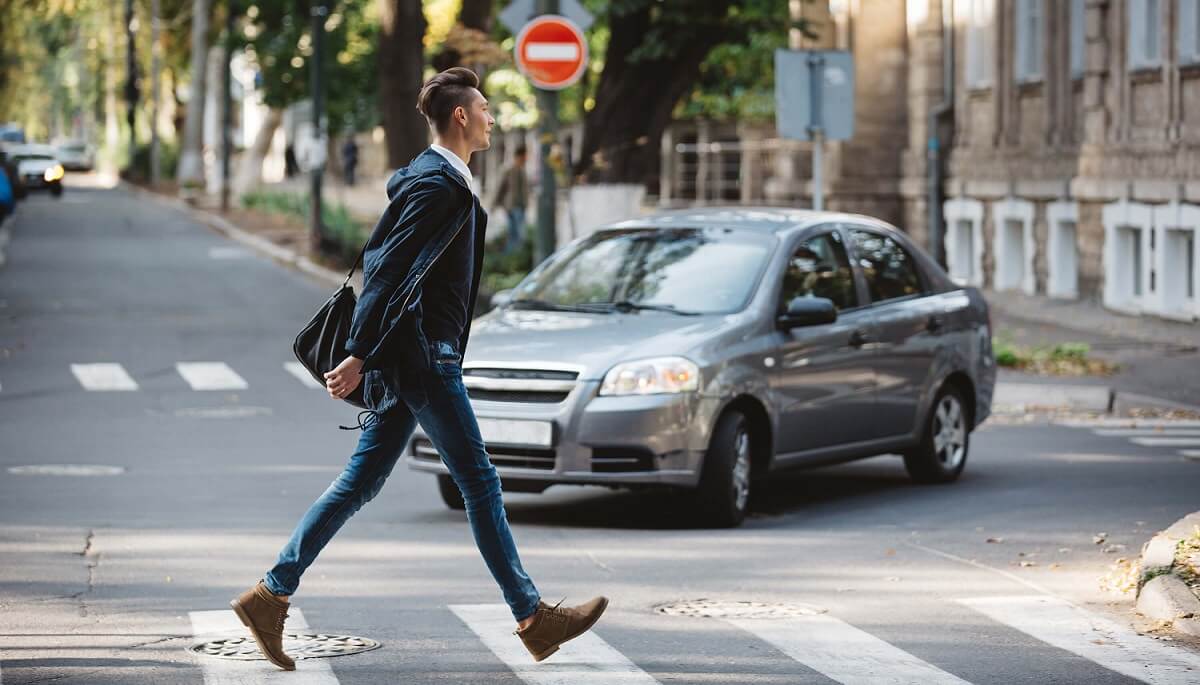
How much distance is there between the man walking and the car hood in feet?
12.0

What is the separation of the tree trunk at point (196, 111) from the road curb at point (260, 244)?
14.0 ft

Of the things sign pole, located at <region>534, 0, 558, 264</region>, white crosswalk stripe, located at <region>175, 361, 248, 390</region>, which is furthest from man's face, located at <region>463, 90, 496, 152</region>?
sign pole, located at <region>534, 0, 558, 264</region>

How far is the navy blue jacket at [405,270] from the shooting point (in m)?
7.00

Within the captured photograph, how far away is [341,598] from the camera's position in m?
8.91

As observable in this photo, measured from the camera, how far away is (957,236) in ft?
104

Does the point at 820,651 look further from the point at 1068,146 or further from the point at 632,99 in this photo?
the point at 632,99

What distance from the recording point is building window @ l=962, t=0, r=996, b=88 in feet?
102

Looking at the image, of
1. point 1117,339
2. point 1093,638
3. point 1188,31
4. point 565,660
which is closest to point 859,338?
point 1093,638

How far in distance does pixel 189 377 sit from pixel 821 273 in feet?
29.9

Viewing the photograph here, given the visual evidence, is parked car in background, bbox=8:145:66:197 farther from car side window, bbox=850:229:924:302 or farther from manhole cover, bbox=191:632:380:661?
manhole cover, bbox=191:632:380:661

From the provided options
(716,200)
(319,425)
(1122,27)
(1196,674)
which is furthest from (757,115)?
(1196,674)

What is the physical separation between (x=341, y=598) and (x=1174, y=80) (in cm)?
1742

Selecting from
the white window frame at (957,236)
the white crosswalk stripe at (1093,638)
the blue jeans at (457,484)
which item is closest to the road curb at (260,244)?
the white window frame at (957,236)

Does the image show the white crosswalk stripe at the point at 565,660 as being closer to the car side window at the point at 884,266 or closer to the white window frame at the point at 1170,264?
the car side window at the point at 884,266
